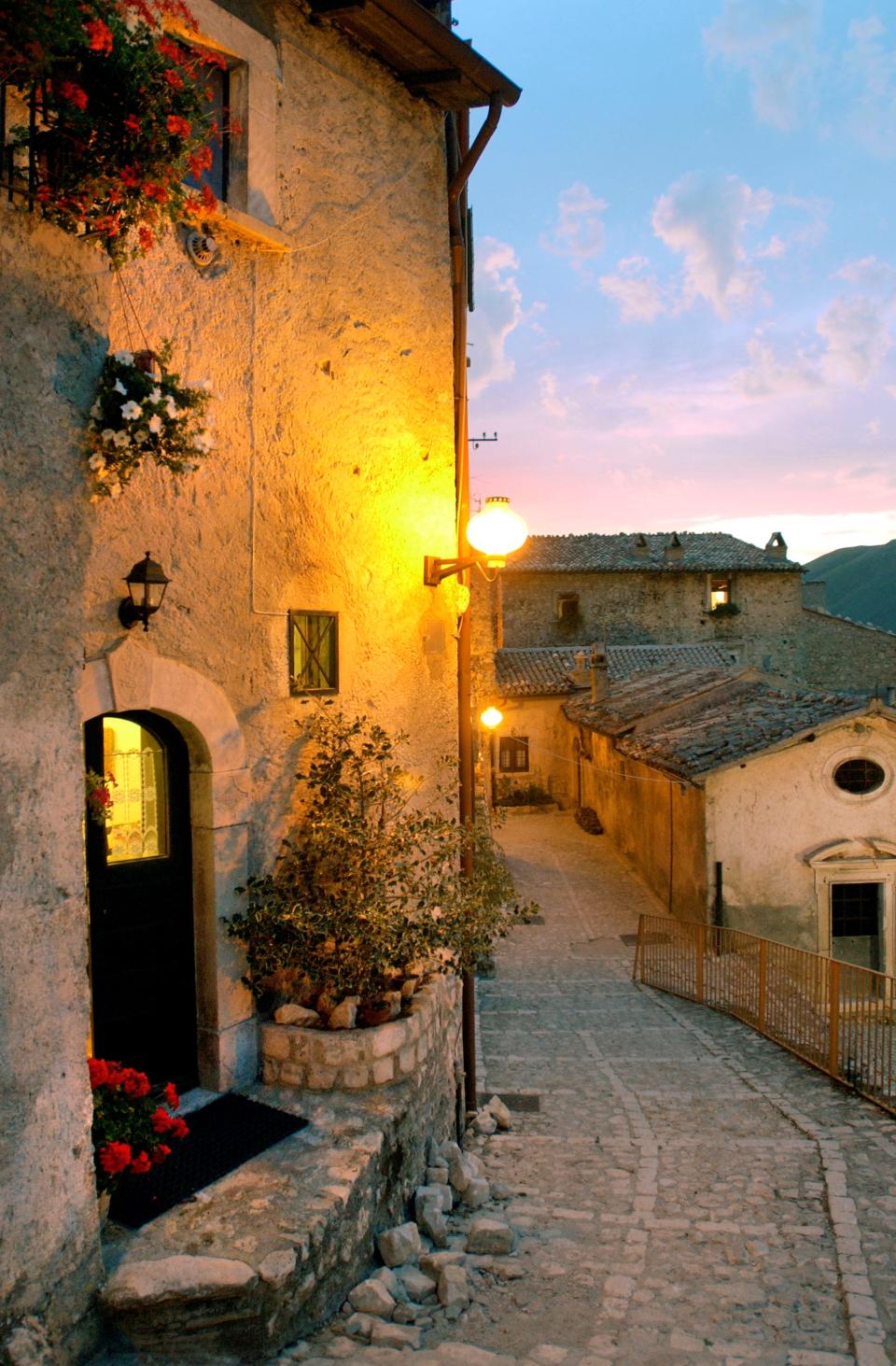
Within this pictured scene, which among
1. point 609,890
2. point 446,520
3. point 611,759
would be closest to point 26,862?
point 446,520

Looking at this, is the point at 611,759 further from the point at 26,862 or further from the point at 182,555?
the point at 26,862

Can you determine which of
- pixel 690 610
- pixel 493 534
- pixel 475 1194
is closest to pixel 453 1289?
pixel 475 1194

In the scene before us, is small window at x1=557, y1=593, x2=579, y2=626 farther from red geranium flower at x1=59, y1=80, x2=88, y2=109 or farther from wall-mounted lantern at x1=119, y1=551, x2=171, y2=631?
red geranium flower at x1=59, y1=80, x2=88, y2=109

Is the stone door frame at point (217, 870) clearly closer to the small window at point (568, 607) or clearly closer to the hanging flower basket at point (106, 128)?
the hanging flower basket at point (106, 128)

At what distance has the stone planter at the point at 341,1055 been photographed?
5.66 metres

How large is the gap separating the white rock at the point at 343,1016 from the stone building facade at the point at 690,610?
1219 inches

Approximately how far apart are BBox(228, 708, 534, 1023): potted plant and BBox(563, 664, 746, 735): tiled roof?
15292 mm

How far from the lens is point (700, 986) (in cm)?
1190

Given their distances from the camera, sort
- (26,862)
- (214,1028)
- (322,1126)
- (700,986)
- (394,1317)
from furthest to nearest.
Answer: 1. (700,986)
2. (214,1028)
3. (322,1126)
4. (394,1317)
5. (26,862)

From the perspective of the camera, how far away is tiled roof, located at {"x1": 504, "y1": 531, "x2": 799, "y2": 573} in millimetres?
36750

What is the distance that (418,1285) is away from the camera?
4797 mm

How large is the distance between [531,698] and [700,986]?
61.3 feet

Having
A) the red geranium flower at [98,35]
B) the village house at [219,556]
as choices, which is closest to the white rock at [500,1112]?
the village house at [219,556]

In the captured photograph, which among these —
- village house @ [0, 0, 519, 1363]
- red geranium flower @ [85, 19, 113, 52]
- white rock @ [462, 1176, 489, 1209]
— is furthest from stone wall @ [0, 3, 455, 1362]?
white rock @ [462, 1176, 489, 1209]
